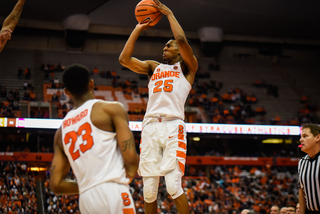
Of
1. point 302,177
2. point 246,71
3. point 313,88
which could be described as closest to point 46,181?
point 302,177

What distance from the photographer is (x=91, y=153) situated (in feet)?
9.27

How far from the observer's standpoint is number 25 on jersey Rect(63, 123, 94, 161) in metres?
2.84

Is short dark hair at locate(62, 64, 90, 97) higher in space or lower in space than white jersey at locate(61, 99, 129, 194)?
higher

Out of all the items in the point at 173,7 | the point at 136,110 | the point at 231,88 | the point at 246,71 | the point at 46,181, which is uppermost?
the point at 173,7

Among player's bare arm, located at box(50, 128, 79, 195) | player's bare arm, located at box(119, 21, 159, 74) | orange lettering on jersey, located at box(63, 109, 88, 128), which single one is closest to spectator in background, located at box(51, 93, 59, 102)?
player's bare arm, located at box(119, 21, 159, 74)

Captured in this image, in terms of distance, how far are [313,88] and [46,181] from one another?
21080mm

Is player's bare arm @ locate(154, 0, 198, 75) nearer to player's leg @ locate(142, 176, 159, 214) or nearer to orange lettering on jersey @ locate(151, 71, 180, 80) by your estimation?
orange lettering on jersey @ locate(151, 71, 180, 80)

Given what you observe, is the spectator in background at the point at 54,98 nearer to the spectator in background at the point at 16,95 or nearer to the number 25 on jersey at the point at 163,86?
the spectator in background at the point at 16,95

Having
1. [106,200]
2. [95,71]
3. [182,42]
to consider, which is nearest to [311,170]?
[182,42]

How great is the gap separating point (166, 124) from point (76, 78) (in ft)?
6.01

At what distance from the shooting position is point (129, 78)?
80.5 ft

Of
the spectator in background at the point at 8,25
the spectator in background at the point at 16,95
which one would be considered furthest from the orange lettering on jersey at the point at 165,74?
the spectator in background at the point at 16,95

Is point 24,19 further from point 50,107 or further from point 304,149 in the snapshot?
point 304,149

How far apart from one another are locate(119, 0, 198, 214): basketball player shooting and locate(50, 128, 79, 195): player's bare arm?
153 centimetres
